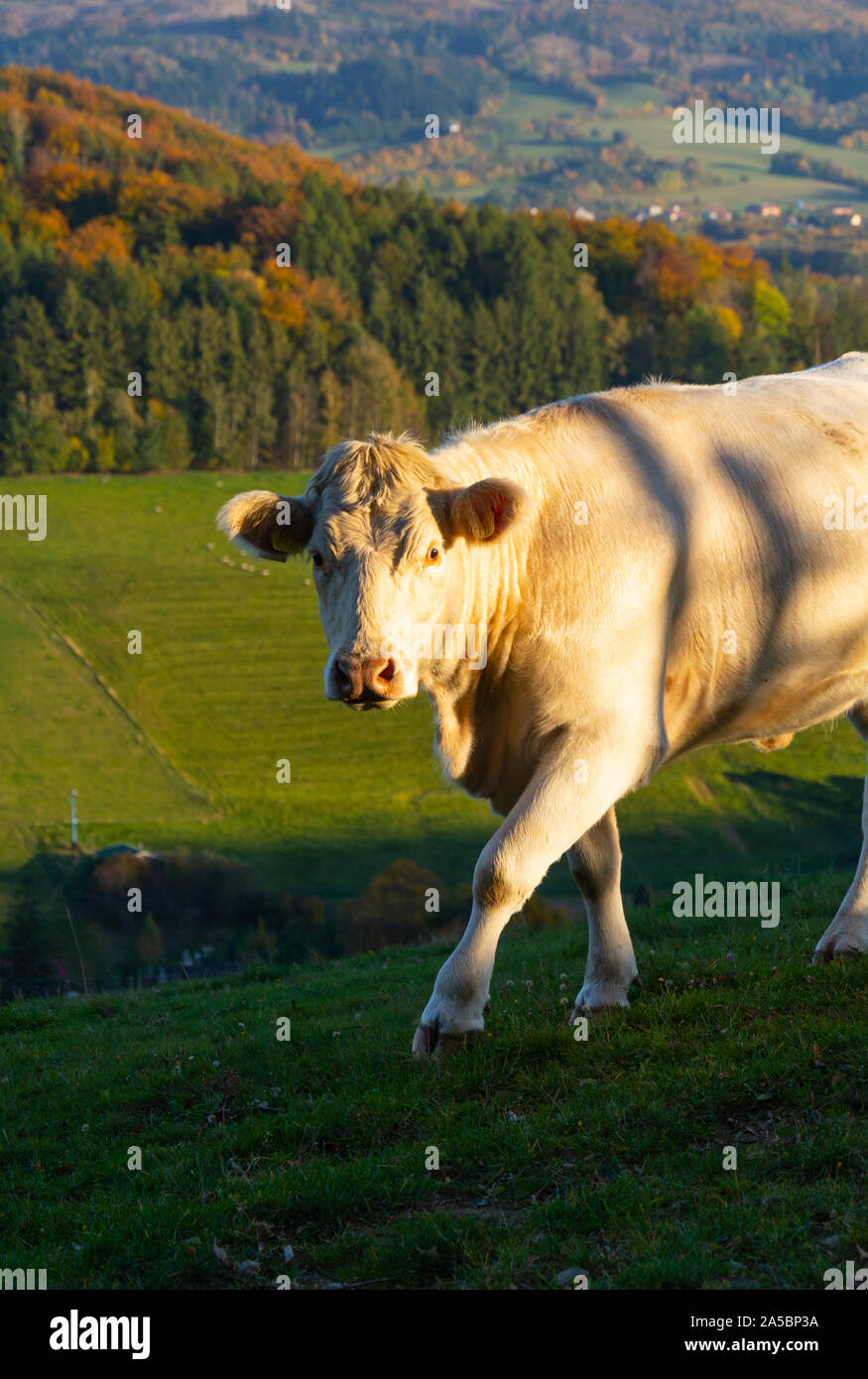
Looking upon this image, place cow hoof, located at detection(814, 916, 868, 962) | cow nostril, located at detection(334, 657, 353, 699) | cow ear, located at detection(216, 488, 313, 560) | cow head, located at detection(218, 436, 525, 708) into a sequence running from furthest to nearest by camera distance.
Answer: cow hoof, located at detection(814, 916, 868, 962), cow ear, located at detection(216, 488, 313, 560), cow head, located at detection(218, 436, 525, 708), cow nostril, located at detection(334, 657, 353, 699)

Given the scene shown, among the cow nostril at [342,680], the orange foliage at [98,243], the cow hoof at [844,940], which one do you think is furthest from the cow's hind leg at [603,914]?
the orange foliage at [98,243]

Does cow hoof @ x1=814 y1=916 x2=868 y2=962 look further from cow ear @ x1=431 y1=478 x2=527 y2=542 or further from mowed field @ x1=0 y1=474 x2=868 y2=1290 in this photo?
cow ear @ x1=431 y1=478 x2=527 y2=542

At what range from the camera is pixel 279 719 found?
234ft

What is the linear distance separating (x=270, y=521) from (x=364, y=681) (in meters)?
1.38

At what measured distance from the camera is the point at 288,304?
4786 inches

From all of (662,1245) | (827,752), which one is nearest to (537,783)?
(662,1245)

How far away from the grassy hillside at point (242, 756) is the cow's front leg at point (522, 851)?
109ft

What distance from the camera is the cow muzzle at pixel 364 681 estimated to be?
6816mm

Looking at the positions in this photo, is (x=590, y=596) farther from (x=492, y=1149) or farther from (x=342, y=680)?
(x=492, y=1149)

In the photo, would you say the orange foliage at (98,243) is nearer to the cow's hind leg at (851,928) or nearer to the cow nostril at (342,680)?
the cow's hind leg at (851,928)

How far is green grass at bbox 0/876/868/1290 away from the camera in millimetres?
5625

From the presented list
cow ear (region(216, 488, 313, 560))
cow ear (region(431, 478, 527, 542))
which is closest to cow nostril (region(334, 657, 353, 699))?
cow ear (region(431, 478, 527, 542))
